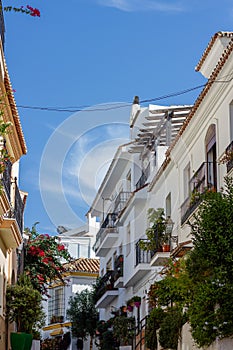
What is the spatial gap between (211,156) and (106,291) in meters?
Result: 15.7

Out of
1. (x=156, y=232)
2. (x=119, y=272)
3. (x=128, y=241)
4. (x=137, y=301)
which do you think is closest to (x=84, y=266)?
(x=119, y=272)

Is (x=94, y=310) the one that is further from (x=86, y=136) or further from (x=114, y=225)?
(x=86, y=136)

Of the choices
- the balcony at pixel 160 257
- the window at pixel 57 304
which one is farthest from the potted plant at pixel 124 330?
the window at pixel 57 304

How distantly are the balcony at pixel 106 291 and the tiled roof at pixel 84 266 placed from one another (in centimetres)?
945

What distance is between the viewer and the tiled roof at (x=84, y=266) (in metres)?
47.3

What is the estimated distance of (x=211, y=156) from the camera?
Answer: 20891 mm

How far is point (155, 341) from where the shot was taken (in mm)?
21172

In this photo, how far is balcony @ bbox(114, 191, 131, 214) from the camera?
35331 mm

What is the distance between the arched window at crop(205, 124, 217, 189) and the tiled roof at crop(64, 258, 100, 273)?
88.6 ft

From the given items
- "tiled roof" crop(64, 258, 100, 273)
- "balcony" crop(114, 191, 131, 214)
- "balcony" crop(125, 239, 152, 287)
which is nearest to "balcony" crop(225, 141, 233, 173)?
"balcony" crop(125, 239, 152, 287)

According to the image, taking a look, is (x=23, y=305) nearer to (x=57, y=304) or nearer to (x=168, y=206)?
(x=168, y=206)

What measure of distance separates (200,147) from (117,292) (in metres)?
14.7

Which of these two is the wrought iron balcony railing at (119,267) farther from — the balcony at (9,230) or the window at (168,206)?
the balcony at (9,230)

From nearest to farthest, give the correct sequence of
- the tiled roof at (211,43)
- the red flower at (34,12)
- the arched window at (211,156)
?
1. the red flower at (34,12)
2. the arched window at (211,156)
3. the tiled roof at (211,43)
